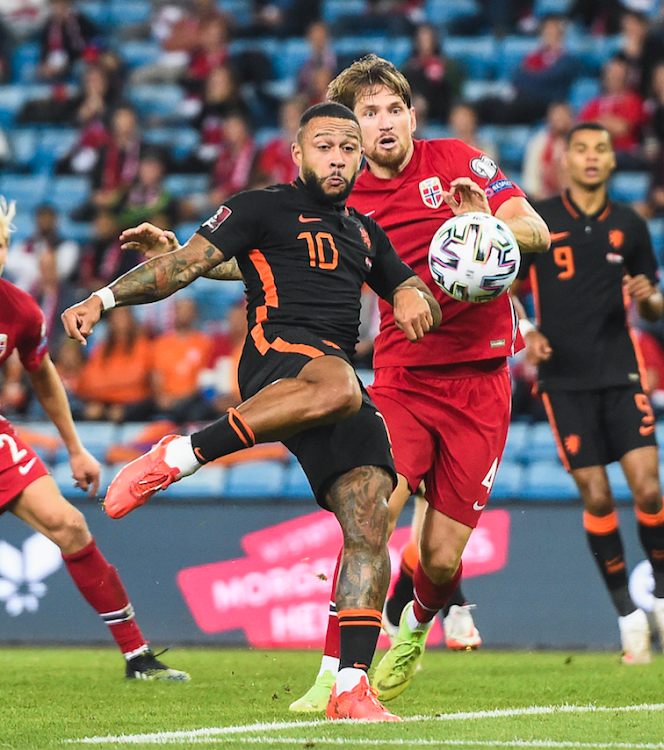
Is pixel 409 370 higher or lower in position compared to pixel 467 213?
lower

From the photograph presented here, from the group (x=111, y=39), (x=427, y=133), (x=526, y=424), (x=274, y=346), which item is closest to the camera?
(x=274, y=346)

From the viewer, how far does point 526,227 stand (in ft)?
17.0

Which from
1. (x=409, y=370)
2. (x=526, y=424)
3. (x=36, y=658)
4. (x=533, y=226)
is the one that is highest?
(x=533, y=226)

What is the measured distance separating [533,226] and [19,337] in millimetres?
2400

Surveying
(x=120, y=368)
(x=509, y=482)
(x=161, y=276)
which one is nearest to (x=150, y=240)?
(x=161, y=276)

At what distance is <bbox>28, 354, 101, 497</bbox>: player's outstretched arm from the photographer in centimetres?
599

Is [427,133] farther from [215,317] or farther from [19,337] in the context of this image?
[19,337]

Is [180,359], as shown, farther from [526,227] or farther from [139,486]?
[139,486]

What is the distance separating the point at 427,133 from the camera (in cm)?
1261

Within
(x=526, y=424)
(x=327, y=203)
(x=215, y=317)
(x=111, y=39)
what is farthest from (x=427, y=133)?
(x=327, y=203)

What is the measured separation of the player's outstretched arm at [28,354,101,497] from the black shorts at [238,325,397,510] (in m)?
1.63

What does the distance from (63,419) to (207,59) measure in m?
9.16

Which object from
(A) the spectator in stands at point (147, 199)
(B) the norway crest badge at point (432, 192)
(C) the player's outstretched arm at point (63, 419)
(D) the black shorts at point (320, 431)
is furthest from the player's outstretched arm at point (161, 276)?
(A) the spectator in stands at point (147, 199)

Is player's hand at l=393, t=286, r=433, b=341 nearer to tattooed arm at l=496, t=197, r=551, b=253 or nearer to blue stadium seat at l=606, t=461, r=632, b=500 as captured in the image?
tattooed arm at l=496, t=197, r=551, b=253
